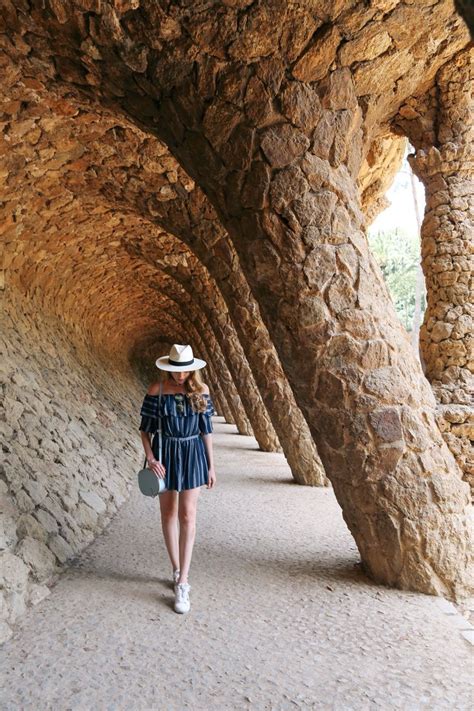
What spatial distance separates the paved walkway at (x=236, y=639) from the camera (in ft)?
7.52

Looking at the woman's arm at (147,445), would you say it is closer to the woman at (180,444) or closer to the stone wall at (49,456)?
the woman at (180,444)

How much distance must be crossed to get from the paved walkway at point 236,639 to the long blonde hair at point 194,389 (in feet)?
3.62

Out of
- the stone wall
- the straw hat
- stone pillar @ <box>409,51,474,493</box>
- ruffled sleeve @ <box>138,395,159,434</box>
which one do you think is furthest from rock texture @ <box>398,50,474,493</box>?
the stone wall

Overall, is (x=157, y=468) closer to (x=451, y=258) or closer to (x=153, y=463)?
(x=153, y=463)

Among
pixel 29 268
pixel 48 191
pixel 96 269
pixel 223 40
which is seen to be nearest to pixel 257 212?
pixel 223 40

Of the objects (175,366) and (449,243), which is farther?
(449,243)

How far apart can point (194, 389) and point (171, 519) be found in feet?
2.58

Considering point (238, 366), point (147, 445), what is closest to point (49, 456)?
point (147, 445)

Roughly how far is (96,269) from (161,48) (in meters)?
7.36

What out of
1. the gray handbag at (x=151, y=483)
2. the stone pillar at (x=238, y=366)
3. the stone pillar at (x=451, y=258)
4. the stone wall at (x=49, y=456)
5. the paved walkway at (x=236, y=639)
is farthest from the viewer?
the stone pillar at (x=238, y=366)

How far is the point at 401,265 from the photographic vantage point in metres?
28.0

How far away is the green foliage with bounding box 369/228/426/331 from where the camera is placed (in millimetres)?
27359

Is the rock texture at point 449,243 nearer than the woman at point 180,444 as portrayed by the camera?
No

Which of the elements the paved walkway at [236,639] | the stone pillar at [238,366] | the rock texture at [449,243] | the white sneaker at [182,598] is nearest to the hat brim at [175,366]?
the white sneaker at [182,598]
